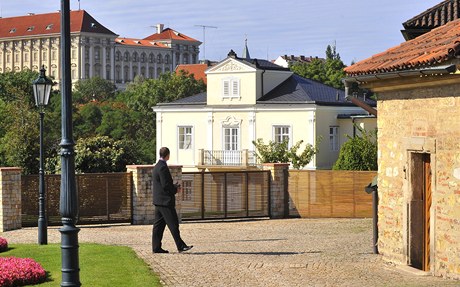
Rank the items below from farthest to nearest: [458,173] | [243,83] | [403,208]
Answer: [243,83], [403,208], [458,173]

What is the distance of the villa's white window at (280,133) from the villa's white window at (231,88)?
13.7ft

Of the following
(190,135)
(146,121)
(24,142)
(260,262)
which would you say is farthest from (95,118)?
(260,262)

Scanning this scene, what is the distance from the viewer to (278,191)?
30797mm

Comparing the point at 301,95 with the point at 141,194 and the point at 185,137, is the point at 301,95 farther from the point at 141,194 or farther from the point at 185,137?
the point at 141,194

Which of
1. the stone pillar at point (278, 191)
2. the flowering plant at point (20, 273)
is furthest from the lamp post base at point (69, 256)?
the stone pillar at point (278, 191)

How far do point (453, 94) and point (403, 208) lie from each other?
2718 millimetres

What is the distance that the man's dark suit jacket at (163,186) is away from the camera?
58.5 feet

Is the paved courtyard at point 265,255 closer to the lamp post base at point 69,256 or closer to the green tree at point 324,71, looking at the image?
the lamp post base at point 69,256

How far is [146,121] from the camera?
108 metres

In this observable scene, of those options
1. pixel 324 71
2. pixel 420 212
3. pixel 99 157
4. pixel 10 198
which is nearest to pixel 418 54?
pixel 420 212

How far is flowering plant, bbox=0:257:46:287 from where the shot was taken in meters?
15.0

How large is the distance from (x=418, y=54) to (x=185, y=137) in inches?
2051

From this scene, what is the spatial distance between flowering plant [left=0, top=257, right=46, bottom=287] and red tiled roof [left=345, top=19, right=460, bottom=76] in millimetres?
6451

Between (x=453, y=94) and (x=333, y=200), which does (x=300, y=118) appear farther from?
(x=453, y=94)
